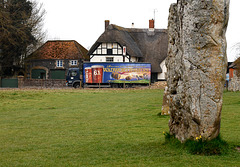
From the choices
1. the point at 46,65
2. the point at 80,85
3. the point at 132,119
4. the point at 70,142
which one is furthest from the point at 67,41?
the point at 70,142

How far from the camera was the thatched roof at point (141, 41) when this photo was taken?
197 ft

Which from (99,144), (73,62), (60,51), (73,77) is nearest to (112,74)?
(73,77)

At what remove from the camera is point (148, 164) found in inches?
275

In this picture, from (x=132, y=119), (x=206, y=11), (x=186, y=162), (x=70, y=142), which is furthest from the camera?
(x=132, y=119)

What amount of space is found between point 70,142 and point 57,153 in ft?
4.80

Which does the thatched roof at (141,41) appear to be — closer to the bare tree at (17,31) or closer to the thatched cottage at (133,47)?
the thatched cottage at (133,47)

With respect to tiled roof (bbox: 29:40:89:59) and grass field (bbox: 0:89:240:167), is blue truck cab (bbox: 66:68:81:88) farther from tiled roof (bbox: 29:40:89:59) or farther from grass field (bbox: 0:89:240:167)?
grass field (bbox: 0:89:240:167)

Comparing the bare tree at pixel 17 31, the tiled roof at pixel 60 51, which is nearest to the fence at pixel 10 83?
the bare tree at pixel 17 31

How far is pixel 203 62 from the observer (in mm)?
7512

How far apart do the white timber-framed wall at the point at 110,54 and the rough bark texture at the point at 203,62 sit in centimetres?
5173

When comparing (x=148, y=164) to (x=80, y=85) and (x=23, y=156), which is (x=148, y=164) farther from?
(x=80, y=85)

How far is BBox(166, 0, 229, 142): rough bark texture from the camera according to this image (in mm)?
7473

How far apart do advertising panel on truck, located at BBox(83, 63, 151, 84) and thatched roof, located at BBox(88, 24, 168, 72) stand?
8.39 metres

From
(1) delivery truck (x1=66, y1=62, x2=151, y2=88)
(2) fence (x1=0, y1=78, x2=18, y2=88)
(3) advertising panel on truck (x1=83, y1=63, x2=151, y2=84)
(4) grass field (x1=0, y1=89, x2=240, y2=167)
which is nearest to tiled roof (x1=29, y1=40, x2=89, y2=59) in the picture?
(2) fence (x1=0, y1=78, x2=18, y2=88)
